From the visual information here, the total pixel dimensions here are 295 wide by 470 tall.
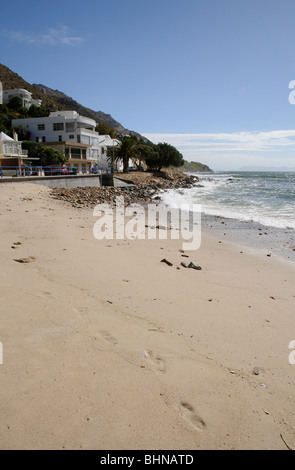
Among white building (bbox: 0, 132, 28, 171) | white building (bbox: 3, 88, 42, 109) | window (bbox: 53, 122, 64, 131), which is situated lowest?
white building (bbox: 0, 132, 28, 171)

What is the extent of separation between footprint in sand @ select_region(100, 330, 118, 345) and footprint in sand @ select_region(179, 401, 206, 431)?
113cm

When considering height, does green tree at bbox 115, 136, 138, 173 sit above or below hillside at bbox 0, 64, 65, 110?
below

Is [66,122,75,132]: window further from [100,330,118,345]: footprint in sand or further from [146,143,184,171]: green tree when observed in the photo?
[100,330,118,345]: footprint in sand

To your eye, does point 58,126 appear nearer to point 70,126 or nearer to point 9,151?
point 70,126

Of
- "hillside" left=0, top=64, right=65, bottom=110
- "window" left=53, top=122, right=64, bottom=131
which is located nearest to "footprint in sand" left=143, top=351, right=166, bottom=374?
"window" left=53, top=122, right=64, bottom=131

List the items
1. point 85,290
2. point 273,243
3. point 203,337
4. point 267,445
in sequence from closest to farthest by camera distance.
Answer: point 267,445, point 203,337, point 85,290, point 273,243

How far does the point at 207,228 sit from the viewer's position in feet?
49.7

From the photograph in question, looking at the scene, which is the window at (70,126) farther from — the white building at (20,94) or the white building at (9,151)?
the white building at (20,94)

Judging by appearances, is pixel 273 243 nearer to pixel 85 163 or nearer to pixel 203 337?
pixel 203 337

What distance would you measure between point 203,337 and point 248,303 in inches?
71.9

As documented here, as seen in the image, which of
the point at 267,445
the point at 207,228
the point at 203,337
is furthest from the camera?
the point at 207,228

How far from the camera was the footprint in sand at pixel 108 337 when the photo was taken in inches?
145

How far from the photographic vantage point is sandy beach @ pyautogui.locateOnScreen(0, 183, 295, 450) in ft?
Result: 8.34
